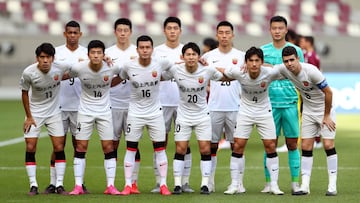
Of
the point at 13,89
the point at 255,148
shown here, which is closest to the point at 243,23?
the point at 13,89

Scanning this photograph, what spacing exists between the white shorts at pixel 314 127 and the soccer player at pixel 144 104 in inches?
67.0

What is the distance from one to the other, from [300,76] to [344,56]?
69.5ft

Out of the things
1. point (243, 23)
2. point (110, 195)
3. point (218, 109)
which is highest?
point (243, 23)

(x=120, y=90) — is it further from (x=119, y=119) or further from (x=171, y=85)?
(x=171, y=85)

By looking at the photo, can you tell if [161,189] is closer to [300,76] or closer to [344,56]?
[300,76]

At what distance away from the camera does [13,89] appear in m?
33.4

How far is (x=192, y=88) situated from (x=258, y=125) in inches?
35.8

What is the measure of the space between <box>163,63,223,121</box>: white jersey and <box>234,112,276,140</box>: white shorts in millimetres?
449

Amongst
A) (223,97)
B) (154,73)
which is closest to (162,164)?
(154,73)

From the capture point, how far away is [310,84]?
12820 millimetres

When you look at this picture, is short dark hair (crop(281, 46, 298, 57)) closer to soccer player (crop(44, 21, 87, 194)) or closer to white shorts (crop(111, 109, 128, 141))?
white shorts (crop(111, 109, 128, 141))

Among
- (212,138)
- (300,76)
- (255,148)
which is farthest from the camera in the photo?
(255,148)

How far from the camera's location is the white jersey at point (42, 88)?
13.0 m

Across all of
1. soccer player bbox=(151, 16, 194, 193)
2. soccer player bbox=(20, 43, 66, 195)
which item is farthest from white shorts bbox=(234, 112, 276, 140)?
soccer player bbox=(20, 43, 66, 195)
